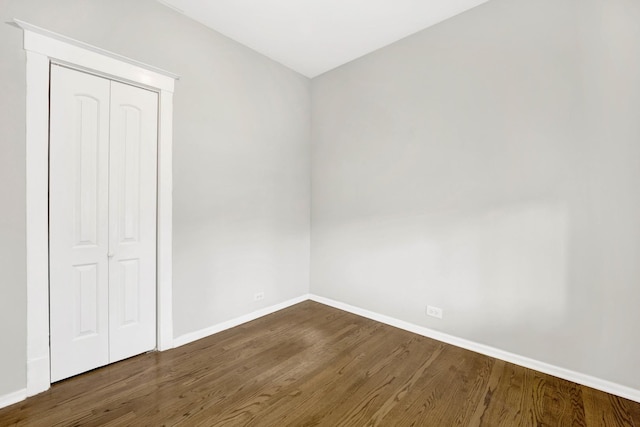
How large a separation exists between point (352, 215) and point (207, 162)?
5.79 feet

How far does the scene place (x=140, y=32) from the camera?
238 centimetres

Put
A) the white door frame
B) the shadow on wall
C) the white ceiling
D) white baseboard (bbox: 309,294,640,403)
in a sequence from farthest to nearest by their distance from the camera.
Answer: the white ceiling, the shadow on wall, white baseboard (bbox: 309,294,640,403), the white door frame

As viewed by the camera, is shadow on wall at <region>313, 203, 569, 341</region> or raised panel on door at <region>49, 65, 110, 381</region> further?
shadow on wall at <region>313, 203, 569, 341</region>

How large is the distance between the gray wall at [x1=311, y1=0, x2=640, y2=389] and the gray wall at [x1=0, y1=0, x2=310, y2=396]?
2.72 ft

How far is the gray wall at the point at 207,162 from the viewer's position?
6.11ft

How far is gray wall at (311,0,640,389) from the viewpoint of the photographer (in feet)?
6.63

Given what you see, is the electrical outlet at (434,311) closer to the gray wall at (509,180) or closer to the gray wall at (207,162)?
the gray wall at (509,180)

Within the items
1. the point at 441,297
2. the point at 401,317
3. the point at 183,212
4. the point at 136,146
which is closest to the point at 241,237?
the point at 183,212

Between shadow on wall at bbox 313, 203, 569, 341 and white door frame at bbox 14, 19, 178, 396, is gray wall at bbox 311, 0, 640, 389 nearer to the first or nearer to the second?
shadow on wall at bbox 313, 203, 569, 341

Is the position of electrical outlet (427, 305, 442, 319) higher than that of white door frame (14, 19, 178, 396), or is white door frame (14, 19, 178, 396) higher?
white door frame (14, 19, 178, 396)

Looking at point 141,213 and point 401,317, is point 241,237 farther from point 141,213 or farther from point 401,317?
point 401,317

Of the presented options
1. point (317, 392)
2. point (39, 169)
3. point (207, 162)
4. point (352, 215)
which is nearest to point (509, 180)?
point (352, 215)

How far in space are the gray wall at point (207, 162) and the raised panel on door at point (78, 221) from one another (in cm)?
17

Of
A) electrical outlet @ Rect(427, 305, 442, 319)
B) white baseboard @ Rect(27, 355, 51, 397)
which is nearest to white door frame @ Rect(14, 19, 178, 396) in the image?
white baseboard @ Rect(27, 355, 51, 397)
